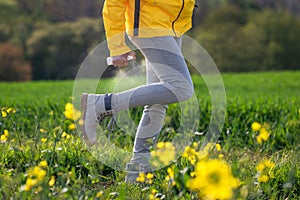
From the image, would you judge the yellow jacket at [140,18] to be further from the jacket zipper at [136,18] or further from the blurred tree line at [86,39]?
the blurred tree line at [86,39]

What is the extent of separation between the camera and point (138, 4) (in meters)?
3.65

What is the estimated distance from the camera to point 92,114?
3.78 metres

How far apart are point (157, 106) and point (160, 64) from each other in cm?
34

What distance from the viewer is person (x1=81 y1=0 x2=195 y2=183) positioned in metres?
3.63

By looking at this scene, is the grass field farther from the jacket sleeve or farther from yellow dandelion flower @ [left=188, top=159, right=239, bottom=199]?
the jacket sleeve

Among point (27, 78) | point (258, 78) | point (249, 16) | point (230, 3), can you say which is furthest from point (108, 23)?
point (230, 3)

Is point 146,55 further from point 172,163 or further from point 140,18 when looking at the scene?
point 172,163

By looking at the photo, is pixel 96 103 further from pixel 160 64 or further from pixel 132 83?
pixel 132 83

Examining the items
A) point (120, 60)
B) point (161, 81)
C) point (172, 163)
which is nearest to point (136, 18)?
point (120, 60)

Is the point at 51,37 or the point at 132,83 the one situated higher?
the point at 132,83

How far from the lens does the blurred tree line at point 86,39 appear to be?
107 ft

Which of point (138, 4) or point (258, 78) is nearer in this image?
point (138, 4)

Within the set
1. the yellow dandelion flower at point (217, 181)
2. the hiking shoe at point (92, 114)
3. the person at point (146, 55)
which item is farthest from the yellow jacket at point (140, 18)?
the yellow dandelion flower at point (217, 181)

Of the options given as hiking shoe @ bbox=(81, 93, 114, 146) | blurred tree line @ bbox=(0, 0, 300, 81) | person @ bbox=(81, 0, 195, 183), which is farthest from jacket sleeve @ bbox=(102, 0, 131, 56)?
blurred tree line @ bbox=(0, 0, 300, 81)
